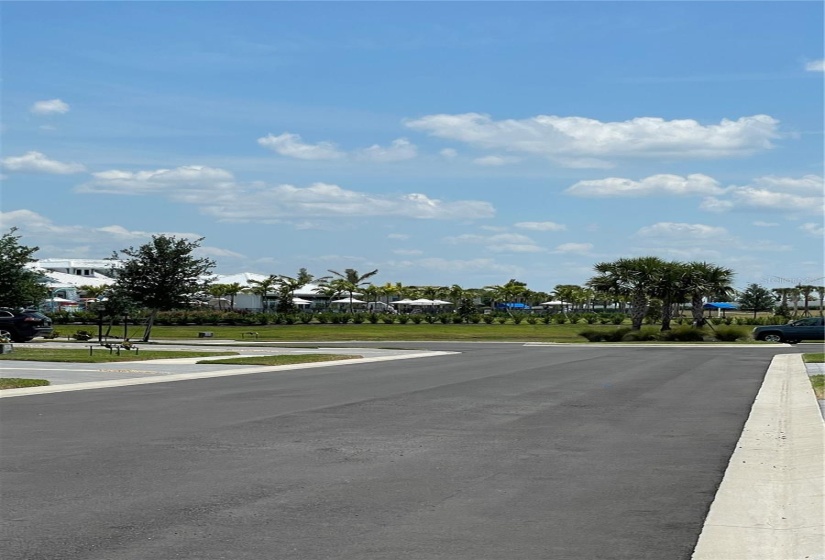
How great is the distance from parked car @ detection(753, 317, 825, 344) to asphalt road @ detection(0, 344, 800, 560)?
3122 cm

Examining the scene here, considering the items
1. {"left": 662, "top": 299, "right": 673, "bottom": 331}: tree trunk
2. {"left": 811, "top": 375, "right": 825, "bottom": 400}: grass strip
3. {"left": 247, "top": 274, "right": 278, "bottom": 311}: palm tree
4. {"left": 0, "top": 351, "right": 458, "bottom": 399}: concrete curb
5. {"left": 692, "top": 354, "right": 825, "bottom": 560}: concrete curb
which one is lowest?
{"left": 692, "top": 354, "right": 825, "bottom": 560}: concrete curb

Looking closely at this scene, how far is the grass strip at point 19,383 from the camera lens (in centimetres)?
1950

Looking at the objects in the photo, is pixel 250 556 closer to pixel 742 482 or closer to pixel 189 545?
pixel 189 545

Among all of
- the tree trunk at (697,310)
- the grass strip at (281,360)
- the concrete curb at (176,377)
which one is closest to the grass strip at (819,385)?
the concrete curb at (176,377)

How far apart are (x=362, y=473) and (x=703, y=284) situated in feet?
159

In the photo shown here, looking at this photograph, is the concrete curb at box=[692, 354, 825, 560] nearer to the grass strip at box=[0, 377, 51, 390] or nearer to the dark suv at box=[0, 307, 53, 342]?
the grass strip at box=[0, 377, 51, 390]

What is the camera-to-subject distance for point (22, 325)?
4066 cm

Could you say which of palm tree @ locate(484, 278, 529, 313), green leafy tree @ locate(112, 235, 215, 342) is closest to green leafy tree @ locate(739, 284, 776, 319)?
palm tree @ locate(484, 278, 529, 313)

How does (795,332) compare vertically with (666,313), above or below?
below

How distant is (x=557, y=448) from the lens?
1149cm

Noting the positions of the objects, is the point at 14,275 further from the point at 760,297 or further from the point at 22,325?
the point at 760,297

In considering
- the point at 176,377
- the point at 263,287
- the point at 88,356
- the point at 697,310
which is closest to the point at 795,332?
the point at 697,310

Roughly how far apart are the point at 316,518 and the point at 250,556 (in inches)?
46.4

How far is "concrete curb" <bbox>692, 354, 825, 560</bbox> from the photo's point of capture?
6.95 m
